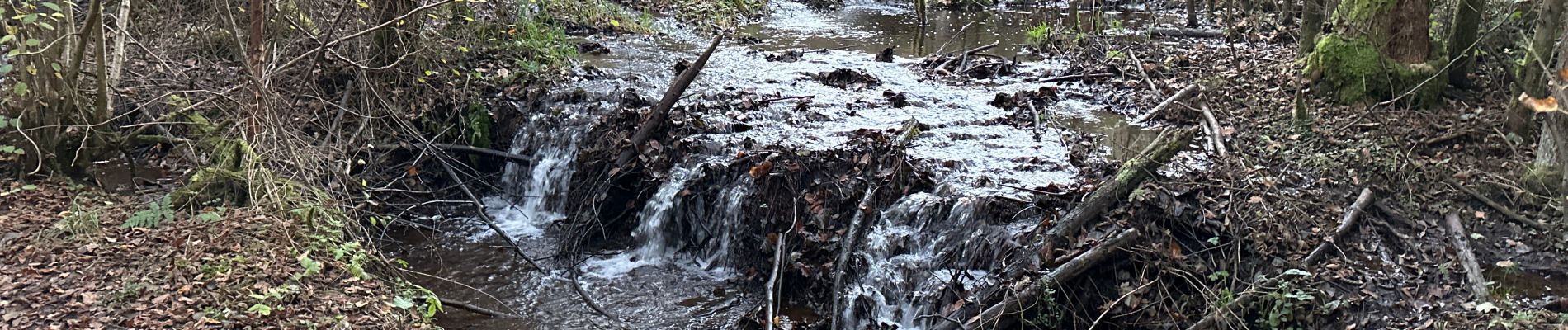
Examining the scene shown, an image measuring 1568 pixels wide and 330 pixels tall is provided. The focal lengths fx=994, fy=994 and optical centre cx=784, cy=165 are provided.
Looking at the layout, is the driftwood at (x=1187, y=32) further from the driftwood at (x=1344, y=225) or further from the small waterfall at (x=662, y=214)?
the small waterfall at (x=662, y=214)

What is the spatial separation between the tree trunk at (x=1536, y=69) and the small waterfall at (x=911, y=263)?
138 inches

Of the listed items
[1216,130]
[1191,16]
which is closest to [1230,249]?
[1216,130]

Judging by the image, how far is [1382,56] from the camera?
7.68m

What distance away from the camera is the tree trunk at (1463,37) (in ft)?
25.0

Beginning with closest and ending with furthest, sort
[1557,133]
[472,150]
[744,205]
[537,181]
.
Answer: [1557,133] < [744,205] < [537,181] < [472,150]

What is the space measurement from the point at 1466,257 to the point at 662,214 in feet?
17.7

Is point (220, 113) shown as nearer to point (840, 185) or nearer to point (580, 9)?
point (840, 185)

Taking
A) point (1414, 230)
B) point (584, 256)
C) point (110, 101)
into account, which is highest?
point (110, 101)

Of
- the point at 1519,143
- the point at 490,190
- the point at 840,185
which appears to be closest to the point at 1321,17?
the point at 1519,143

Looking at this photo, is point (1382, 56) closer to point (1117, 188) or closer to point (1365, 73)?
point (1365, 73)

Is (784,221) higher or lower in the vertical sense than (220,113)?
lower

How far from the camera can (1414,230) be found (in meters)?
5.73

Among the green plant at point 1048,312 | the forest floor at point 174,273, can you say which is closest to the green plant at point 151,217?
the forest floor at point 174,273

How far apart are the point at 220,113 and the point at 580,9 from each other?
6557mm
